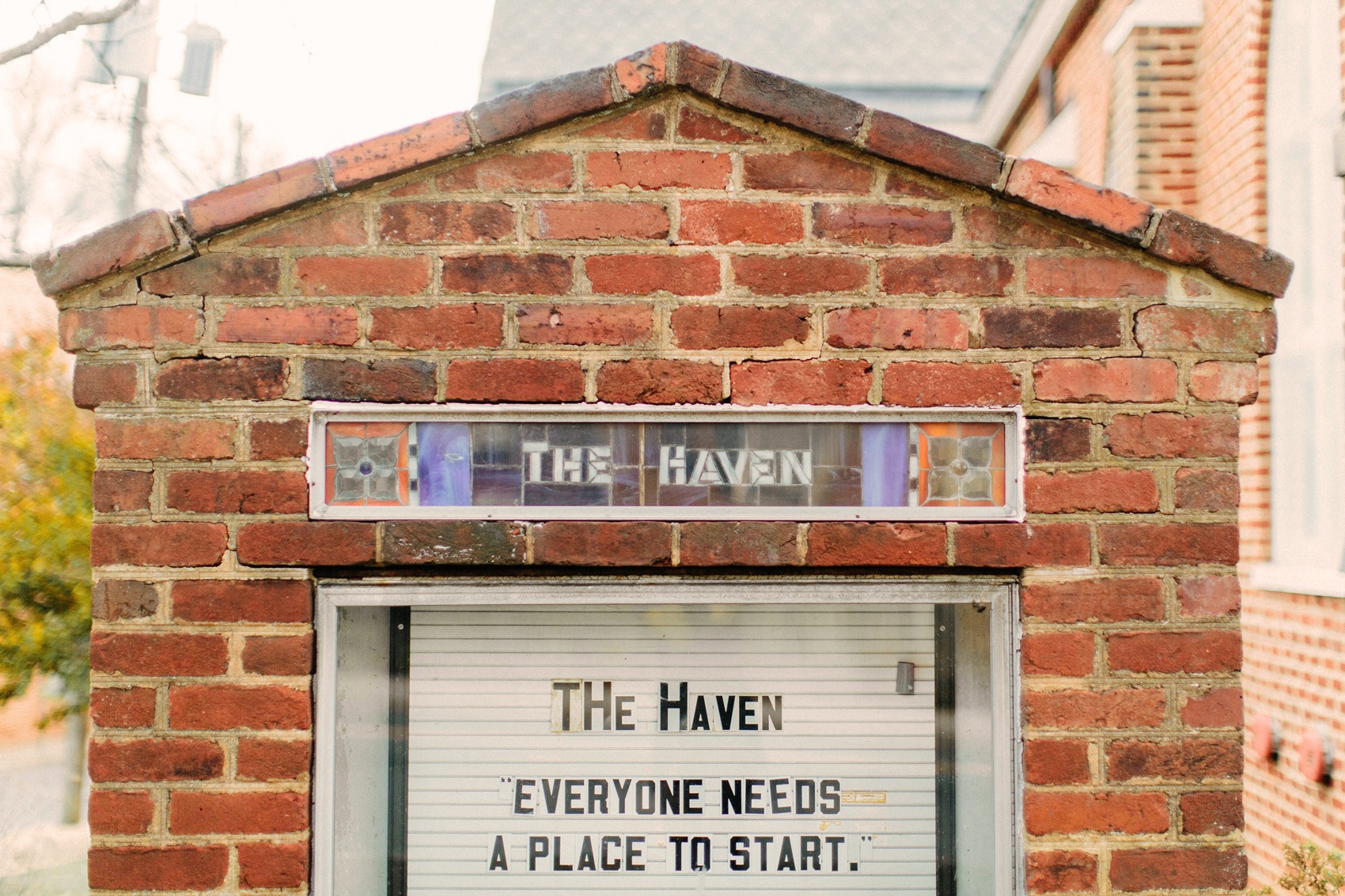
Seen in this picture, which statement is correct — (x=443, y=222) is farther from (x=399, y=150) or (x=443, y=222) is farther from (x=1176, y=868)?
(x=1176, y=868)

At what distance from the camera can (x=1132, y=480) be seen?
2.15 meters

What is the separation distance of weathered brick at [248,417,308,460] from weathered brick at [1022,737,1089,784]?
64.6 inches

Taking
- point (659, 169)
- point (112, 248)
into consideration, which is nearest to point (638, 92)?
point (659, 169)

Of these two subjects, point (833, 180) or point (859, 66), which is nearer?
point (833, 180)

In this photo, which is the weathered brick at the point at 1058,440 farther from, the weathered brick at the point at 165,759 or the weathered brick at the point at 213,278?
the weathered brick at the point at 165,759

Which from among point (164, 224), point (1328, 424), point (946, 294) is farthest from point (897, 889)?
point (1328, 424)

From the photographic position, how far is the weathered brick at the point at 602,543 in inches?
83.5

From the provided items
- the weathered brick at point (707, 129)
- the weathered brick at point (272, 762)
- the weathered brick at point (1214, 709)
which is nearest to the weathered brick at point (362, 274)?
the weathered brick at point (707, 129)

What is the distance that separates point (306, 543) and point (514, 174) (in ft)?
2.91

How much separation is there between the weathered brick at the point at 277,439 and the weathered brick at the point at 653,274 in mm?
682

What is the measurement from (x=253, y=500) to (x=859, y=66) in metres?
11.3

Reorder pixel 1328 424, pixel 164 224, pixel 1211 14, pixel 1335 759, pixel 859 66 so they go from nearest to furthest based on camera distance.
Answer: pixel 164 224 → pixel 1335 759 → pixel 1328 424 → pixel 1211 14 → pixel 859 66

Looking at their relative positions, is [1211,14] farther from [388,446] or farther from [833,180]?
[388,446]

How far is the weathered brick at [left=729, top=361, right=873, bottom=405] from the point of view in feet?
6.98
